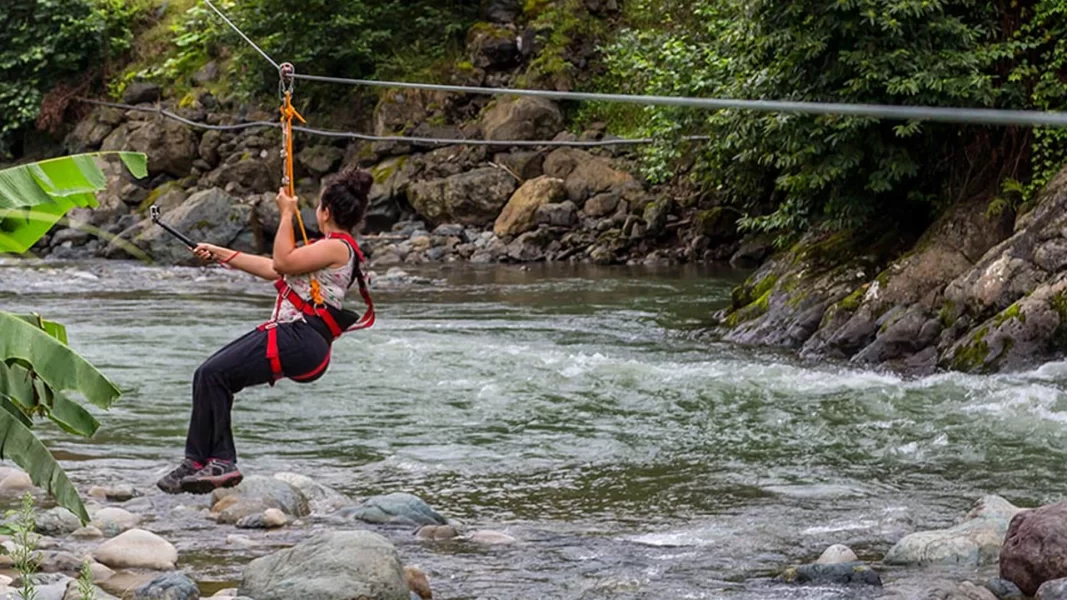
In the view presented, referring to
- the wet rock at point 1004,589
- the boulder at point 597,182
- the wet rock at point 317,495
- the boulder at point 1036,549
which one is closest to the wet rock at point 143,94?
the boulder at point 597,182

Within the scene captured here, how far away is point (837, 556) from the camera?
5656 millimetres

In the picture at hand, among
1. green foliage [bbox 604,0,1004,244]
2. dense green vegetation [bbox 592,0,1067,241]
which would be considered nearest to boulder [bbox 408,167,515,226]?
green foliage [bbox 604,0,1004,244]

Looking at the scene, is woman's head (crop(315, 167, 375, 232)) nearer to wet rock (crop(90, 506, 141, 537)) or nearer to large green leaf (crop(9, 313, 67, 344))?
wet rock (crop(90, 506, 141, 537))

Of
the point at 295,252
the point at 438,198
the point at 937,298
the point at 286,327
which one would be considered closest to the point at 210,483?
the point at 286,327

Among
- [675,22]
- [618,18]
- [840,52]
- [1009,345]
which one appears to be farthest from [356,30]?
[1009,345]

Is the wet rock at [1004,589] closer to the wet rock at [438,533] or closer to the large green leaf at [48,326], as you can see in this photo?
the wet rock at [438,533]

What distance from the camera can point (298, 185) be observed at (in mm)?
28359

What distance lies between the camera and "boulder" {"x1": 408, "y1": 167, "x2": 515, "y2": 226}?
2544 cm

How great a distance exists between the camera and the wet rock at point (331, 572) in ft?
16.4

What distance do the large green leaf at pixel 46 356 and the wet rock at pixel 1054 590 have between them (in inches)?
134

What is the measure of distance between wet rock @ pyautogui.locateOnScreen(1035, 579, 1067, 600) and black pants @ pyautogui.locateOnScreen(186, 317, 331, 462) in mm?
3301

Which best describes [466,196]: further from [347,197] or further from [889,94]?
[347,197]

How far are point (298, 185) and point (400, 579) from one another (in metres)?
23.9

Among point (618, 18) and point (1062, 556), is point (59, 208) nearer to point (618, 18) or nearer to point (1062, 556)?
point (1062, 556)
